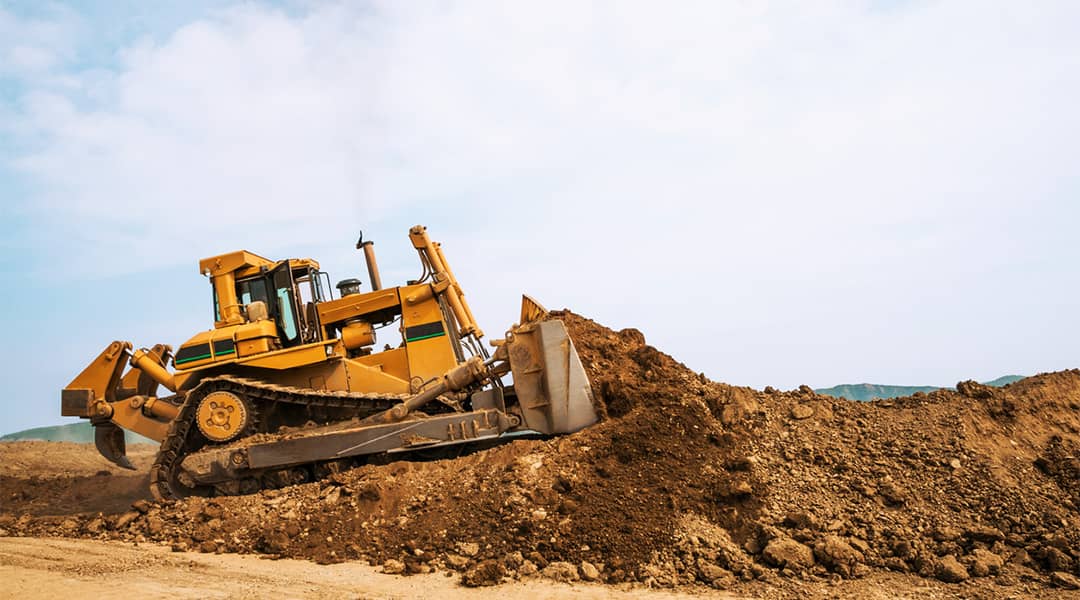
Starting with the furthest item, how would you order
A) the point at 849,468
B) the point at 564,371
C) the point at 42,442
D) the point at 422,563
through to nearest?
the point at 42,442, the point at 564,371, the point at 849,468, the point at 422,563

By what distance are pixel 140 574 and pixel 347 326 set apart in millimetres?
4606

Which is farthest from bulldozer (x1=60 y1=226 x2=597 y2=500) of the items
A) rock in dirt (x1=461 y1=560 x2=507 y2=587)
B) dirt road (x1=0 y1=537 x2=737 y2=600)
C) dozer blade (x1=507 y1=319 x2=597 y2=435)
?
rock in dirt (x1=461 y1=560 x2=507 y2=587)

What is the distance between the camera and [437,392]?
1017cm

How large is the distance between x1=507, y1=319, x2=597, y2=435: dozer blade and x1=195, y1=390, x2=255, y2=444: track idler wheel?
3.51 meters

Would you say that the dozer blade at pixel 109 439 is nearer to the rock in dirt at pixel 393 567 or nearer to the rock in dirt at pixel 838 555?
the rock in dirt at pixel 393 567

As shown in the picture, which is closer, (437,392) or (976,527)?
(976,527)

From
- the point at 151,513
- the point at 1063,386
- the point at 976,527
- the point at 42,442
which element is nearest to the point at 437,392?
the point at 151,513

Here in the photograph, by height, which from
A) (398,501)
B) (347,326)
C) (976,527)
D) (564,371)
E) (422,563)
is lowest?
(976,527)

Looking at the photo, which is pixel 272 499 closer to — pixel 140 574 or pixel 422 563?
pixel 140 574

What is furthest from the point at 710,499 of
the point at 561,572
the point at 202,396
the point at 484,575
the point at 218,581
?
the point at 202,396

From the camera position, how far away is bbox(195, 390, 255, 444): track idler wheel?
10273mm

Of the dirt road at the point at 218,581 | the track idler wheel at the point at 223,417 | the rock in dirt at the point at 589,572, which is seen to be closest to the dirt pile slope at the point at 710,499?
the rock in dirt at the point at 589,572

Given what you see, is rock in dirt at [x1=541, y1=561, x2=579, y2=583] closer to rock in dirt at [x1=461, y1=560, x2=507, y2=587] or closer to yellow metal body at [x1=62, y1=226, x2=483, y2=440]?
rock in dirt at [x1=461, y1=560, x2=507, y2=587]

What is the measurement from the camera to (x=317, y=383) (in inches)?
432
